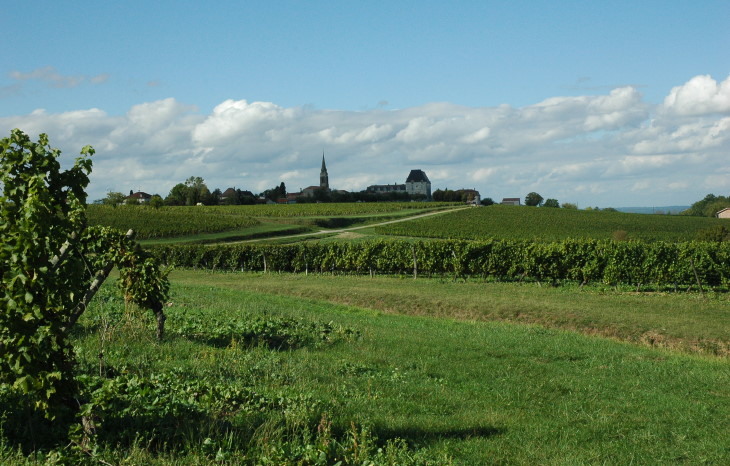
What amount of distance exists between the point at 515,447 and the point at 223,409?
3.26m

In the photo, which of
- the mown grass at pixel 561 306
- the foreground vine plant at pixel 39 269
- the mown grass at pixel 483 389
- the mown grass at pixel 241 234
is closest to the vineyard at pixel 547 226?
Result: the mown grass at pixel 241 234

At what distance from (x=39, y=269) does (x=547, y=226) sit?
250 ft

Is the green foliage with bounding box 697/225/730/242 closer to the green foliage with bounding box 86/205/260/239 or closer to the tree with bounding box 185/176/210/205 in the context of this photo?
the green foliage with bounding box 86/205/260/239

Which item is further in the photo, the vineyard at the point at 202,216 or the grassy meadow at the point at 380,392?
the vineyard at the point at 202,216

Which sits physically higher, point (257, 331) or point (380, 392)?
point (257, 331)

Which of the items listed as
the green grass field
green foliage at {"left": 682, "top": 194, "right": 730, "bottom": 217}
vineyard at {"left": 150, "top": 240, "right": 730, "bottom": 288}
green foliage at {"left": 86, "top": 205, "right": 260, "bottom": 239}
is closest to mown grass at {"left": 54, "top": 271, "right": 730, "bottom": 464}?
vineyard at {"left": 150, "top": 240, "right": 730, "bottom": 288}

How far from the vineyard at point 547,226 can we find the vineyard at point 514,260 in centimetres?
2271

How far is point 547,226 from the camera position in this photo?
76.6 meters

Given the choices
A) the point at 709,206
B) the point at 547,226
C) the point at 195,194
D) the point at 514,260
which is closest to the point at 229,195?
the point at 195,194

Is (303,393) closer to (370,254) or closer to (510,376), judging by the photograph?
(510,376)

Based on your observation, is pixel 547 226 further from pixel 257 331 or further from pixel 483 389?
pixel 483 389

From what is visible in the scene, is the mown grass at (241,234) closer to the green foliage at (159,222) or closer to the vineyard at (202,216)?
the green foliage at (159,222)

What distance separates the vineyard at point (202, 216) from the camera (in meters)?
71.6

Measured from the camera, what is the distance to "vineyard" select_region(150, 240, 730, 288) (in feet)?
99.9
